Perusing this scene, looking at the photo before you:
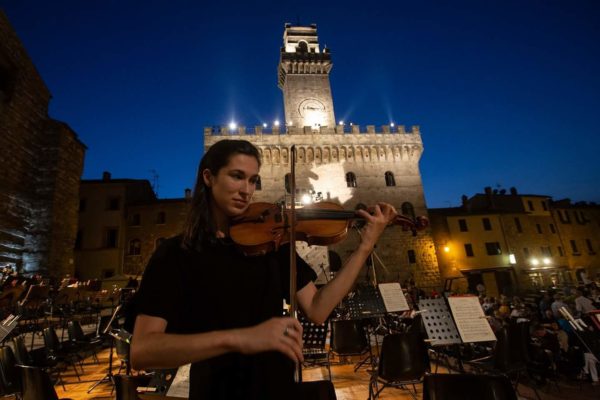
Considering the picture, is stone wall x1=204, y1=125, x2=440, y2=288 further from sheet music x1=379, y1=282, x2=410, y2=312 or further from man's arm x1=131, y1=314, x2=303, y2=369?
man's arm x1=131, y1=314, x2=303, y2=369

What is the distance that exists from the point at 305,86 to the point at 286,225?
2743 cm

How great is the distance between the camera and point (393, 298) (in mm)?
6832

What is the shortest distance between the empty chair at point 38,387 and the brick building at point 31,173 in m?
13.8

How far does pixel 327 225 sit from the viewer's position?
8.11 feet

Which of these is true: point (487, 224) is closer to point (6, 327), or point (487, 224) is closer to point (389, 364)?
point (389, 364)

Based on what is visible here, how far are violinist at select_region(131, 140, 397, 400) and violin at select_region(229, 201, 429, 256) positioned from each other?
74mm

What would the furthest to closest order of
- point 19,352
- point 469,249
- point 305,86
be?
point 305,86, point 469,249, point 19,352

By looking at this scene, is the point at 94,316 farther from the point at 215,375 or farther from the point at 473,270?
the point at 473,270

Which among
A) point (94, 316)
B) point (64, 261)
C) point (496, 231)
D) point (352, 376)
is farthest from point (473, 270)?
point (64, 261)

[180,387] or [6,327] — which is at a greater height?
→ [6,327]

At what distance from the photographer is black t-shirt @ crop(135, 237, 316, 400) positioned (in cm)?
117

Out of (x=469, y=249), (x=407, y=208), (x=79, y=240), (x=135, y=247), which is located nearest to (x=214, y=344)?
(x=407, y=208)

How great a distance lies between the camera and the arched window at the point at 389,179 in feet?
79.6

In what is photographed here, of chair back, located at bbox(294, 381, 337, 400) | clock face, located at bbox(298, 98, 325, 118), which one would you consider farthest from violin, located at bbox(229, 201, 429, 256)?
clock face, located at bbox(298, 98, 325, 118)
